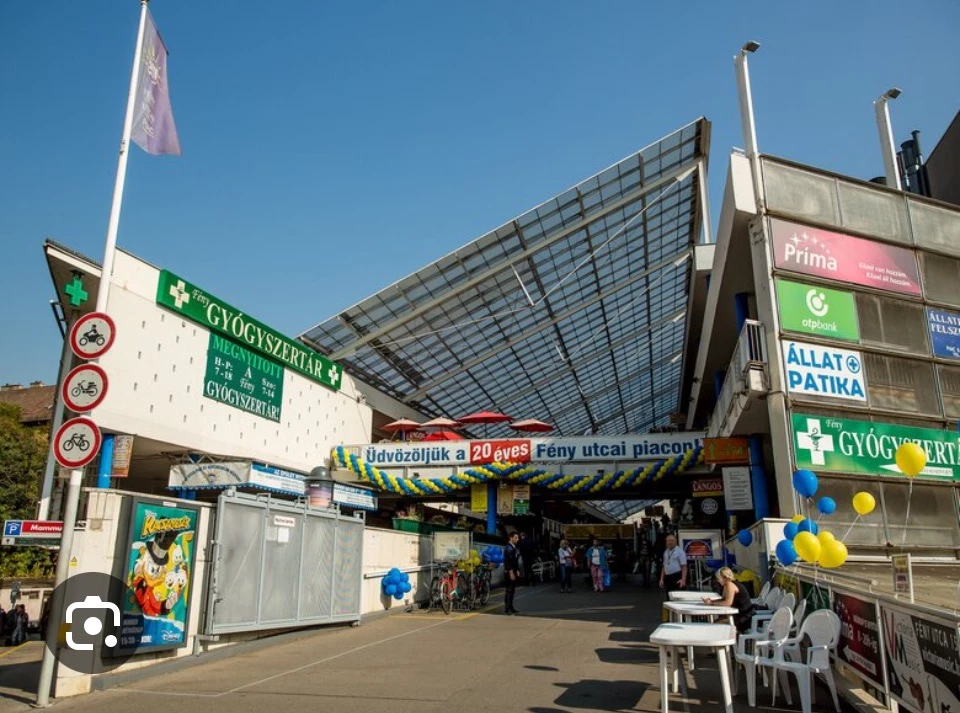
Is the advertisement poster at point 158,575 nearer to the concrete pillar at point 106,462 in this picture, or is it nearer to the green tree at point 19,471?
the concrete pillar at point 106,462

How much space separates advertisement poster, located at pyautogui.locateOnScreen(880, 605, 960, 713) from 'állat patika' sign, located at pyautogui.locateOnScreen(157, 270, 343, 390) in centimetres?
1868

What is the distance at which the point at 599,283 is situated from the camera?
102 feet

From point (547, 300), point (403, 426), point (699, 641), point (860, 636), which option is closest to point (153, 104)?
point (699, 641)

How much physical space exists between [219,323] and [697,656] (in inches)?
670

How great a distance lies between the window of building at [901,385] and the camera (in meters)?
14.0

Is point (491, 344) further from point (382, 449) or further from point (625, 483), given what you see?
point (625, 483)

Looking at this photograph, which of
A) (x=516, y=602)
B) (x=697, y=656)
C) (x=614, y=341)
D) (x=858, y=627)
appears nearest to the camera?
(x=858, y=627)

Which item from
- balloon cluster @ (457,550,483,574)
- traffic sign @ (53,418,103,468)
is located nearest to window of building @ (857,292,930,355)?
balloon cluster @ (457,550,483,574)

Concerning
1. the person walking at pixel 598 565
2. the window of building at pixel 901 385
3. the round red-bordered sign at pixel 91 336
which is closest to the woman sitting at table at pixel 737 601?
the round red-bordered sign at pixel 91 336

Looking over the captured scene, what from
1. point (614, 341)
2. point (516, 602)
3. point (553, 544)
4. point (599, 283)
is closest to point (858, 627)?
point (516, 602)

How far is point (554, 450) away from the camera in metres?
26.4

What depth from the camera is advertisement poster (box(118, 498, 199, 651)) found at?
7.92 metres

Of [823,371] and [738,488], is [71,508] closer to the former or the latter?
[823,371]

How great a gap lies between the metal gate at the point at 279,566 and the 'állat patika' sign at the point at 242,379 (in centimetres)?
1082
